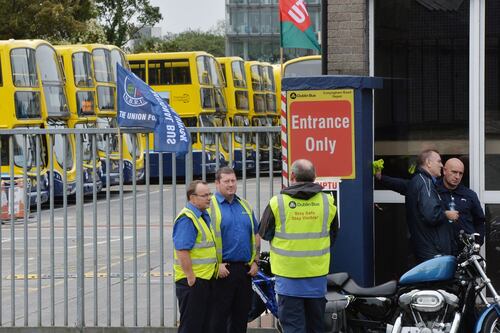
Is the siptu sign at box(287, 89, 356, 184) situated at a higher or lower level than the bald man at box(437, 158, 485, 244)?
higher

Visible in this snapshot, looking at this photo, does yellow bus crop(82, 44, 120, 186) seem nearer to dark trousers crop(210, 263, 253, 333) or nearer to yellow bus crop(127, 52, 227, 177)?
yellow bus crop(127, 52, 227, 177)

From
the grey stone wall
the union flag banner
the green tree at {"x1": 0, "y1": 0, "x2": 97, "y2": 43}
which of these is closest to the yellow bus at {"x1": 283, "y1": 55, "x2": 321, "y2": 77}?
the green tree at {"x1": 0, "y1": 0, "x2": 97, "y2": 43}

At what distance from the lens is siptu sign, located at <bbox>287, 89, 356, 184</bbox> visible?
906 cm

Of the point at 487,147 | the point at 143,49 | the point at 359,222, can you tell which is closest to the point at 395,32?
the point at 487,147

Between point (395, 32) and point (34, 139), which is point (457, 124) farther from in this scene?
point (34, 139)

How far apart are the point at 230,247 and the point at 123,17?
48665 mm

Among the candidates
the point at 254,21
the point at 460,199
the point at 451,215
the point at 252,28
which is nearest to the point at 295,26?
the point at 460,199

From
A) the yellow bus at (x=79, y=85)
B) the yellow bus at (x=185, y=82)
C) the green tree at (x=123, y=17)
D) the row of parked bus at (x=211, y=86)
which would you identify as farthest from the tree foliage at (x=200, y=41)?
the yellow bus at (x=79, y=85)

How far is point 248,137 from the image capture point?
32.0 feet

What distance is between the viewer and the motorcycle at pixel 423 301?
8.13m

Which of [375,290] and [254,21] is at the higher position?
[254,21]

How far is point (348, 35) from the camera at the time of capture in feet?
32.6

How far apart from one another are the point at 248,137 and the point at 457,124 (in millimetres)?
2005

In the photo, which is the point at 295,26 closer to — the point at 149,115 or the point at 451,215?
the point at 149,115
